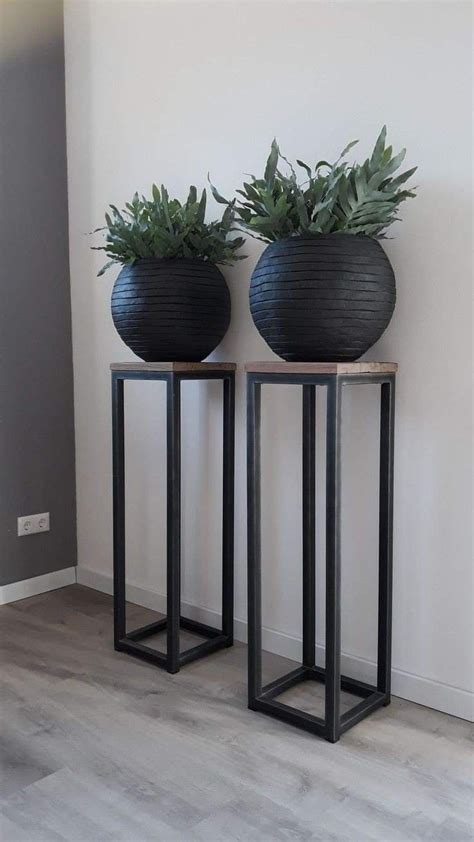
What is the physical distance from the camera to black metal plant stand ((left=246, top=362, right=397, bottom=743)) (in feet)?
5.62

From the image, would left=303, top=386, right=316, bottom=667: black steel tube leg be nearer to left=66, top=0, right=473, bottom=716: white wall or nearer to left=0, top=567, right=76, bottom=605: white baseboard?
left=66, top=0, right=473, bottom=716: white wall

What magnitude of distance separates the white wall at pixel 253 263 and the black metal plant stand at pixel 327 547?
7cm

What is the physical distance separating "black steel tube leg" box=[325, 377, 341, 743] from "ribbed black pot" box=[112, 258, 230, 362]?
572 millimetres

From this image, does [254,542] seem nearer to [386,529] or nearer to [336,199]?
[386,529]

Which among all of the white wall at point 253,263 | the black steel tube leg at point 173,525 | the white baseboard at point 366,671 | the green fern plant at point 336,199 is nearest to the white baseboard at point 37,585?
the white wall at point 253,263

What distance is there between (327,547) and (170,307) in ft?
2.61

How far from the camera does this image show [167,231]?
2051 mm

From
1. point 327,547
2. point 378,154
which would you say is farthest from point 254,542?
point 378,154

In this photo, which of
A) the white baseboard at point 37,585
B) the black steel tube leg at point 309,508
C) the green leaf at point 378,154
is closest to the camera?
the green leaf at point 378,154

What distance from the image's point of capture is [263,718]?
1867 millimetres

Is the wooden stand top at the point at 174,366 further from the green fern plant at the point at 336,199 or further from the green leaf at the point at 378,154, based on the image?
the green leaf at the point at 378,154

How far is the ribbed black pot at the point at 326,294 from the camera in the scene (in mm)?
1685

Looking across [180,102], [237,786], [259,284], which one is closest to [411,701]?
[237,786]

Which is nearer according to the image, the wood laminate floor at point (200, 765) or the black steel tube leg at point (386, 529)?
the wood laminate floor at point (200, 765)
